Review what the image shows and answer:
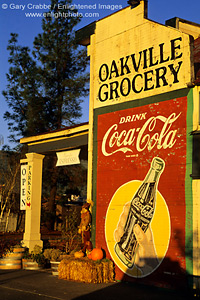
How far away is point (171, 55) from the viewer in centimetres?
1174

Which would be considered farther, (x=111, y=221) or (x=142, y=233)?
(x=111, y=221)

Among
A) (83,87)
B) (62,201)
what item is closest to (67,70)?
(83,87)

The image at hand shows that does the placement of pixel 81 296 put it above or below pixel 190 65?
below

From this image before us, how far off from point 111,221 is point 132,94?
154 inches

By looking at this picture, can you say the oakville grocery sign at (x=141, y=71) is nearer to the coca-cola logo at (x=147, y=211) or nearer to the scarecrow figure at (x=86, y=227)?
the coca-cola logo at (x=147, y=211)

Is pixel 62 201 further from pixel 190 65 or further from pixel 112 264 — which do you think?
pixel 190 65

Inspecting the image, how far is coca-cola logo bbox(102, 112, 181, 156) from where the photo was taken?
11.6 meters

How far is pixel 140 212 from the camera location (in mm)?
12070

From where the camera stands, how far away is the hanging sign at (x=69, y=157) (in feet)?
50.8

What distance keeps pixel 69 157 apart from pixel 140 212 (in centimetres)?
462

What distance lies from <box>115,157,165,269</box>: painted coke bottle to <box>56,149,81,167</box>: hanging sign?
12.4 feet

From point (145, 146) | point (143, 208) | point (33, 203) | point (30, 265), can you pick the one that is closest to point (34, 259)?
point (30, 265)

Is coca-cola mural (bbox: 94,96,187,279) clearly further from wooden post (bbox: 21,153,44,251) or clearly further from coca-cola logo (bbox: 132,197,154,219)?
wooden post (bbox: 21,153,44,251)

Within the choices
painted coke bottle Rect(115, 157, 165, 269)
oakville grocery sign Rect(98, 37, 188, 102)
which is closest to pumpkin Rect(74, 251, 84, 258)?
painted coke bottle Rect(115, 157, 165, 269)
